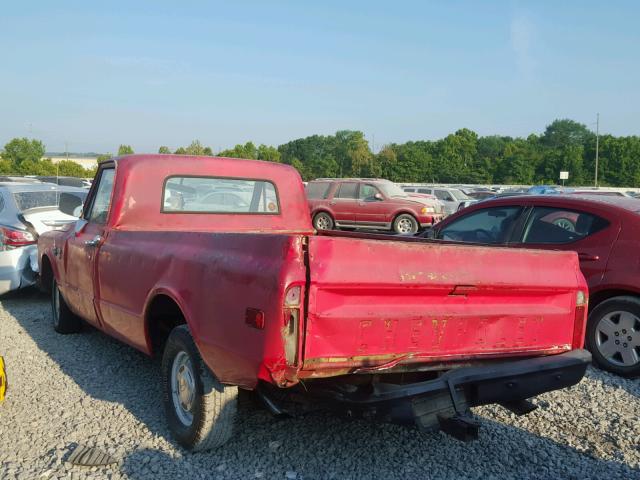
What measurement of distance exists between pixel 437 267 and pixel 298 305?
84 centimetres

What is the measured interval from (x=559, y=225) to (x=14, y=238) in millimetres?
6611

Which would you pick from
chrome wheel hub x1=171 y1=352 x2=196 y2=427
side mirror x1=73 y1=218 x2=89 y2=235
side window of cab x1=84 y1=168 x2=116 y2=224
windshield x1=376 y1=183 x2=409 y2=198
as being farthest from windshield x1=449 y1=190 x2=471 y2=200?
chrome wheel hub x1=171 y1=352 x2=196 y2=427

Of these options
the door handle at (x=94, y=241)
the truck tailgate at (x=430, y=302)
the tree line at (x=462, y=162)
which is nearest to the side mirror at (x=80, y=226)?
the door handle at (x=94, y=241)

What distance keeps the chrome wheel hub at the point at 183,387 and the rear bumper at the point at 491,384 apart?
1.06 meters

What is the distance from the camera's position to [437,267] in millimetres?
3229

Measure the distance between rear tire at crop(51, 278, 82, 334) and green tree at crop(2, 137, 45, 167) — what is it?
217 ft

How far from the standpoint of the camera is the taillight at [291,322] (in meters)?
2.81

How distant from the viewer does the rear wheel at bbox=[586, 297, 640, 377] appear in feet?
17.4

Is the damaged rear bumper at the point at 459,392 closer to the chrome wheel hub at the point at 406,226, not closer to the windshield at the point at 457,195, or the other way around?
the chrome wheel hub at the point at 406,226

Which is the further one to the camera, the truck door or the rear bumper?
the truck door

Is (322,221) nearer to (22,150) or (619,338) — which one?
(619,338)

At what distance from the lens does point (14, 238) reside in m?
7.95

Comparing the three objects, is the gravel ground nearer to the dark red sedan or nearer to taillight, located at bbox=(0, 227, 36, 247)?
the dark red sedan

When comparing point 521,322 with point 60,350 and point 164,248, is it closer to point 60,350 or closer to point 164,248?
point 164,248
